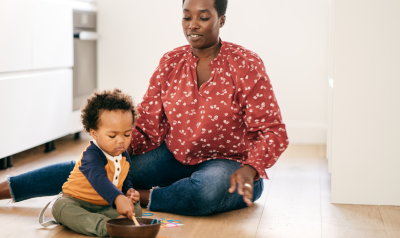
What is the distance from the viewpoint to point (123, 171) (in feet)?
4.46

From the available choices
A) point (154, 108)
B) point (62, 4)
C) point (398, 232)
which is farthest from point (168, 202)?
point (62, 4)

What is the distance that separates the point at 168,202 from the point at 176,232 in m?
0.18

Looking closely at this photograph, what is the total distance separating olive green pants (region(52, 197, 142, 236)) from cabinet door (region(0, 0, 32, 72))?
829 mm

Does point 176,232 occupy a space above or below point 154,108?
below

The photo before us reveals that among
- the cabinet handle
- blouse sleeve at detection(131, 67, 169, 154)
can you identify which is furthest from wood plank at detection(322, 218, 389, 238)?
the cabinet handle

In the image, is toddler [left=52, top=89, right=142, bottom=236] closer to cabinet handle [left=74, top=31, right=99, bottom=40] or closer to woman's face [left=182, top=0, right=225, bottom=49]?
woman's face [left=182, top=0, right=225, bottom=49]

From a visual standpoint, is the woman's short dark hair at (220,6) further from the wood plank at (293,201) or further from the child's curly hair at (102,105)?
the wood plank at (293,201)

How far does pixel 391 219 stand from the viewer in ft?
4.62

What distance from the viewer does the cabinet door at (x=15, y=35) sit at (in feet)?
6.14

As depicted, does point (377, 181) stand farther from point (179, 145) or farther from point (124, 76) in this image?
point (124, 76)

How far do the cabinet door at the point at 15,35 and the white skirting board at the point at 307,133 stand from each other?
148cm

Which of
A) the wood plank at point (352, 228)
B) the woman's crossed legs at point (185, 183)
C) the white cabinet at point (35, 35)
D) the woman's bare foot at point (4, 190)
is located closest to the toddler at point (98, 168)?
the woman's crossed legs at point (185, 183)

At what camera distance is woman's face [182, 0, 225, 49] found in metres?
1.43

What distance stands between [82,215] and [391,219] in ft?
2.91
